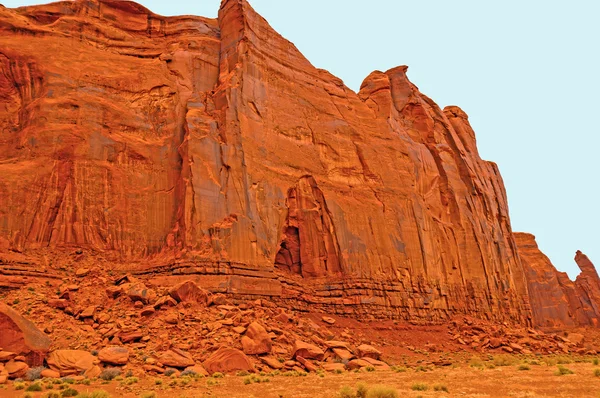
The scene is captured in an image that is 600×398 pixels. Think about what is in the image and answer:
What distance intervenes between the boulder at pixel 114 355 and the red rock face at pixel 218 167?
23.4 ft

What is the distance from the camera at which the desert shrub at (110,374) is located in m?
17.8

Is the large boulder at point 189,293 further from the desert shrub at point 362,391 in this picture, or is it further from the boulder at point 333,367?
the desert shrub at point 362,391

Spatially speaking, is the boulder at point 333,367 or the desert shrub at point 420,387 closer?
the desert shrub at point 420,387

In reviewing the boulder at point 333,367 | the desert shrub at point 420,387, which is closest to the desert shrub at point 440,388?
the desert shrub at point 420,387

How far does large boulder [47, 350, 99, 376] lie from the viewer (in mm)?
18547

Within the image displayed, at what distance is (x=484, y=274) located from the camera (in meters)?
46.0

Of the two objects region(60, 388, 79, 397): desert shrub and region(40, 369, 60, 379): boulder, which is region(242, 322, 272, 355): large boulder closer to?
region(40, 369, 60, 379): boulder

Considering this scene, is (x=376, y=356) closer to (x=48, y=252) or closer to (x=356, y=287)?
(x=356, y=287)

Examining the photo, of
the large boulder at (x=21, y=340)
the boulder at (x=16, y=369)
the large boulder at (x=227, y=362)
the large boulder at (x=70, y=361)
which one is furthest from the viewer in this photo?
the large boulder at (x=227, y=362)

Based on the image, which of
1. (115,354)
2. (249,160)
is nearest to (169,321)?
(115,354)

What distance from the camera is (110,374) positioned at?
58.9 ft

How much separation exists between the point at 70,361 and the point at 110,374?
2035 millimetres

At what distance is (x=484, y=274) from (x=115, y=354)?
1369 inches

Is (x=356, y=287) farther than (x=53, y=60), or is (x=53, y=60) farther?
(x=356, y=287)
